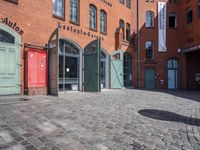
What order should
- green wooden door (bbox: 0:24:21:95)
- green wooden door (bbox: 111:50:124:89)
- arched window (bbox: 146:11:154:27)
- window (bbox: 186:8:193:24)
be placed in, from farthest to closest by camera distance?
arched window (bbox: 146:11:154:27), window (bbox: 186:8:193:24), green wooden door (bbox: 111:50:124:89), green wooden door (bbox: 0:24:21:95)

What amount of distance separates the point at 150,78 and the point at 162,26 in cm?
581

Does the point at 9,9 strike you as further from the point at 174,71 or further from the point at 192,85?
the point at 192,85

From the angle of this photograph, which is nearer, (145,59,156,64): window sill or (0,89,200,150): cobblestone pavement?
(0,89,200,150): cobblestone pavement

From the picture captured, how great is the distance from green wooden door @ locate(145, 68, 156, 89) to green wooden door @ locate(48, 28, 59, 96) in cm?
1233

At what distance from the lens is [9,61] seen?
877 cm

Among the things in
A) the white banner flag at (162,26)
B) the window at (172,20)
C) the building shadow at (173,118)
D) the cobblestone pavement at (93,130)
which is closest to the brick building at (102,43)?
the window at (172,20)

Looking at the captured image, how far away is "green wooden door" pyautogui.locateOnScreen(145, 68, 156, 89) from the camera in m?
20.1

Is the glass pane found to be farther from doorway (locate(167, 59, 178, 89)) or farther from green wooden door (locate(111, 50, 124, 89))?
doorway (locate(167, 59, 178, 89))

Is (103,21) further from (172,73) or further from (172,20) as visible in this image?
(172,73)

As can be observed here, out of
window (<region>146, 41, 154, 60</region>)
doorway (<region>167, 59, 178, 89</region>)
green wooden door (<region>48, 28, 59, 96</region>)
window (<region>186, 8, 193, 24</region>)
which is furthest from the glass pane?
window (<region>186, 8, 193, 24</region>)

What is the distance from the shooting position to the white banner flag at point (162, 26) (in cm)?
2044

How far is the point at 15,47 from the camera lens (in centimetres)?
895

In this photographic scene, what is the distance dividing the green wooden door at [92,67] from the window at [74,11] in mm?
1911

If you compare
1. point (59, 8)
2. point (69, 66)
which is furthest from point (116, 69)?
point (59, 8)
